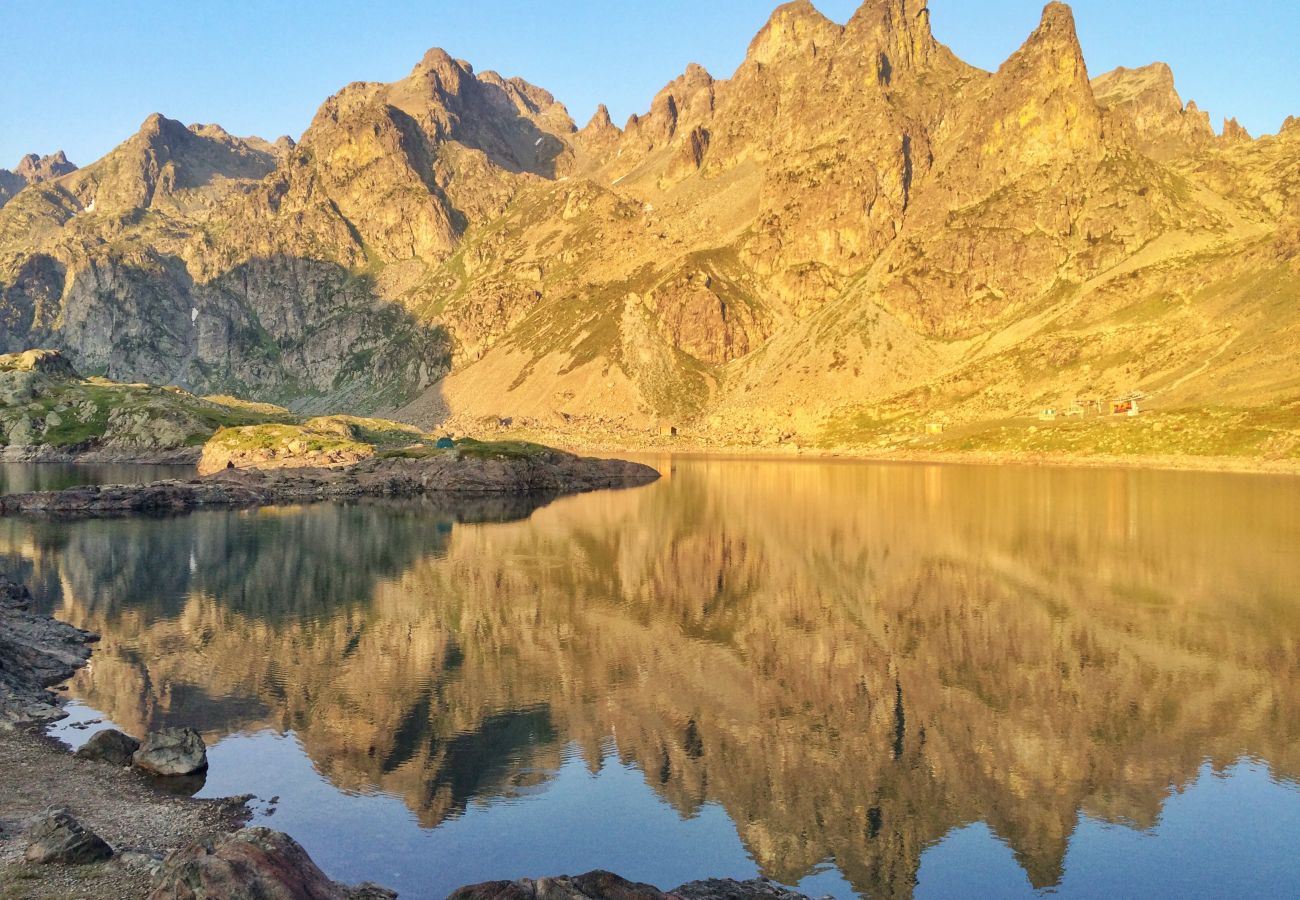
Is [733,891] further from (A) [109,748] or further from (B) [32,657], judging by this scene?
(B) [32,657]

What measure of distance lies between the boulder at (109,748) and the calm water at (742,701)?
9.99ft

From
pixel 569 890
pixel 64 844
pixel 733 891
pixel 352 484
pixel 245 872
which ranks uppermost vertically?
pixel 245 872

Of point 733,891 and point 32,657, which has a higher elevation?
point 733,891

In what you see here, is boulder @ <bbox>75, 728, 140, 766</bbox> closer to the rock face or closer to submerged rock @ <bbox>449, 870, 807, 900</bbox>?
the rock face

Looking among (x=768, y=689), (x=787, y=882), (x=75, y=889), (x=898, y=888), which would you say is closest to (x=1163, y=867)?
(x=898, y=888)

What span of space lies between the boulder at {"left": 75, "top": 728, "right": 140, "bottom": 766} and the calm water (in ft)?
9.99

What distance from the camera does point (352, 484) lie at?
12988 centimetres

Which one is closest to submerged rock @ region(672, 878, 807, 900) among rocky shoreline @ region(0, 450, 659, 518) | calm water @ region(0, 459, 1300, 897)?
calm water @ region(0, 459, 1300, 897)

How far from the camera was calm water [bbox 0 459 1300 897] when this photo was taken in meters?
23.2

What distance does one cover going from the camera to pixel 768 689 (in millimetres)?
36719

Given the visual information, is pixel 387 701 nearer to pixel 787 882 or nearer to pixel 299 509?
pixel 787 882

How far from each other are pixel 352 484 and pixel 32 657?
92.6m

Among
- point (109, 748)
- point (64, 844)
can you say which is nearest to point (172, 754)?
point (109, 748)

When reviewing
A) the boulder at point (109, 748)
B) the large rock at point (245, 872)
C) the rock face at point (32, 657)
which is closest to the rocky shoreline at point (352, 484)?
the rock face at point (32, 657)
